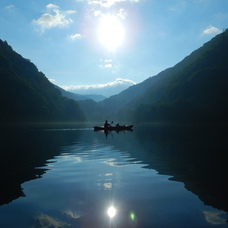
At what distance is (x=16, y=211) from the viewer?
36.8 feet

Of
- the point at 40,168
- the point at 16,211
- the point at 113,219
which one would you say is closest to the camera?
the point at 113,219

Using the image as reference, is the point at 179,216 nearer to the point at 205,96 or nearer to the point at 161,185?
the point at 161,185

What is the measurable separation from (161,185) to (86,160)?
12.0 m

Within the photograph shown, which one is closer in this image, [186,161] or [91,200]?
[91,200]

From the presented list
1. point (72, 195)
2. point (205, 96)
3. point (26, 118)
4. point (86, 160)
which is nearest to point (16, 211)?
point (72, 195)

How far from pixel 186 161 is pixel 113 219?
16.1 m

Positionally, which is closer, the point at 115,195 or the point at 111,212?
the point at 111,212

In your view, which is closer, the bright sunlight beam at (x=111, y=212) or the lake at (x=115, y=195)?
the lake at (x=115, y=195)

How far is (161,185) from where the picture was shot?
15859 mm

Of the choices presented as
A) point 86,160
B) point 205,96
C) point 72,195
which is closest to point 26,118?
point 205,96

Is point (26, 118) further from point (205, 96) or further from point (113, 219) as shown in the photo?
point (113, 219)

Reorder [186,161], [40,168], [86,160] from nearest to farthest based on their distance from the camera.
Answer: [40,168], [186,161], [86,160]

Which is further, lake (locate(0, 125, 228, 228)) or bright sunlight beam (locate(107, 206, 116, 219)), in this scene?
bright sunlight beam (locate(107, 206, 116, 219))

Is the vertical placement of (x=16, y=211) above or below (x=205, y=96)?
below
